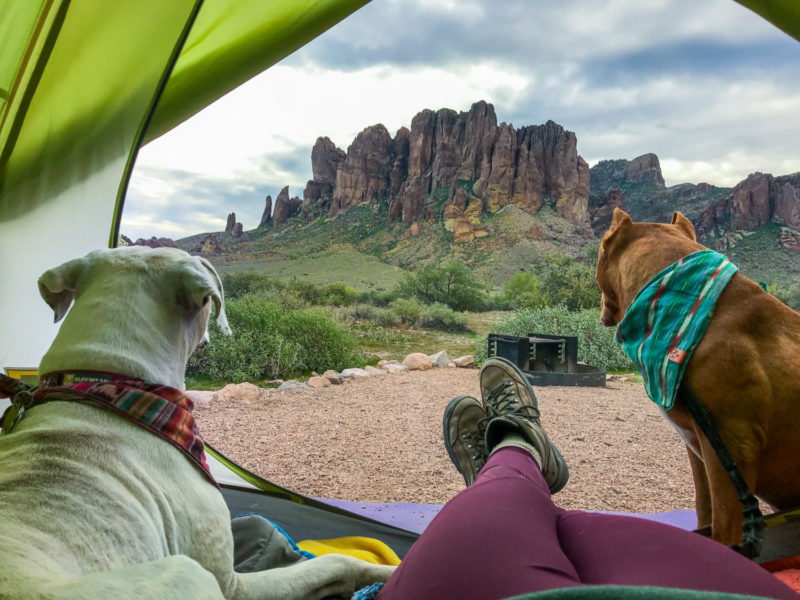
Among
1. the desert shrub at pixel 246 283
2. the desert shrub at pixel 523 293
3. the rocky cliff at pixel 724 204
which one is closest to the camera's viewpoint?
the rocky cliff at pixel 724 204

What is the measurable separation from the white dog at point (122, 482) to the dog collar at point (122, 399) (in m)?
0.01

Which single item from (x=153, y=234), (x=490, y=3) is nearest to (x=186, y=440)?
(x=153, y=234)

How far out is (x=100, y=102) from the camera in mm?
1646

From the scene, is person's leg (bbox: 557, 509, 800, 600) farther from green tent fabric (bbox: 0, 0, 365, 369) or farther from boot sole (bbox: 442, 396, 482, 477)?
green tent fabric (bbox: 0, 0, 365, 369)

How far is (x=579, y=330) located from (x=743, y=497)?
13.3 feet

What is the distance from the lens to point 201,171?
793 centimetres

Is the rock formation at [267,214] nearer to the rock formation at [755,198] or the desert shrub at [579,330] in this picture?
the desert shrub at [579,330]

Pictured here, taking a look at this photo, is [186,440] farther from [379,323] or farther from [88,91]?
[379,323]

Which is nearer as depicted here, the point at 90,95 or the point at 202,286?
the point at 202,286

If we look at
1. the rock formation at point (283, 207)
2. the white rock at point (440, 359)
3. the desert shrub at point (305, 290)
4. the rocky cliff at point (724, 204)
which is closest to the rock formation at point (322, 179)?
the rock formation at point (283, 207)

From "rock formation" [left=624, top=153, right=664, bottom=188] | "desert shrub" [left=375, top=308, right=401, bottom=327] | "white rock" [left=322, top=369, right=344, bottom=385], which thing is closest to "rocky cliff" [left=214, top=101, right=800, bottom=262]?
"rock formation" [left=624, top=153, right=664, bottom=188]

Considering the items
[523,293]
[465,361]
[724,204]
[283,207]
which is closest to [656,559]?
[465,361]

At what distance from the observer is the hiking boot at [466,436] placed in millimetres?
1621

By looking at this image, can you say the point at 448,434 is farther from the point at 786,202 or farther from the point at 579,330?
the point at 786,202
